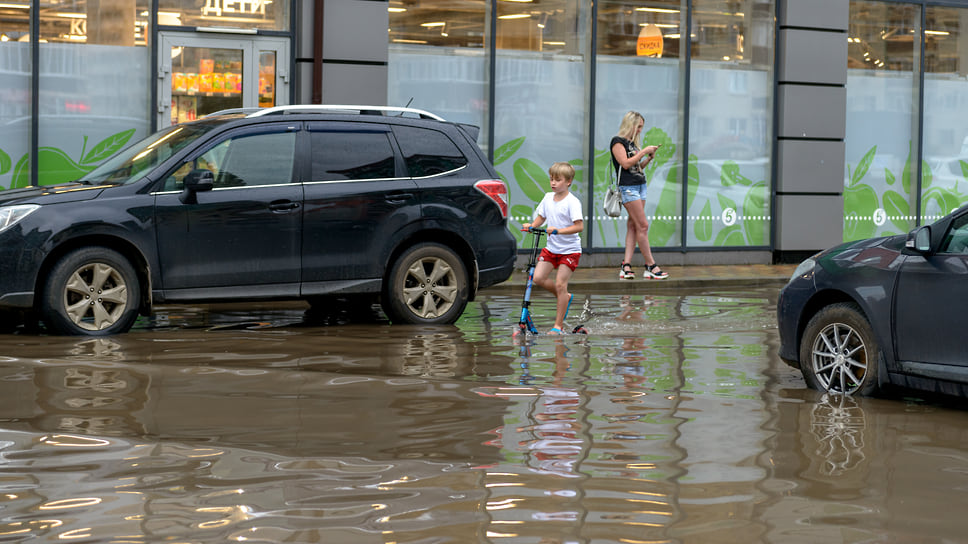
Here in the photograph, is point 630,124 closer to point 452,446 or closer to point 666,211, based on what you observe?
point 666,211

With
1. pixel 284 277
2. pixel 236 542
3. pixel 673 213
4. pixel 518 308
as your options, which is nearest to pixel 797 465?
pixel 236 542

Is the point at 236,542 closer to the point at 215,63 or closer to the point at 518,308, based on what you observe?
the point at 518,308

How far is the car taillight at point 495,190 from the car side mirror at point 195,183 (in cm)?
240

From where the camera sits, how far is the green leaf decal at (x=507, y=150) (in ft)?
57.4

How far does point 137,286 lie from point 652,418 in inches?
191

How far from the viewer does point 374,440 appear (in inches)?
258

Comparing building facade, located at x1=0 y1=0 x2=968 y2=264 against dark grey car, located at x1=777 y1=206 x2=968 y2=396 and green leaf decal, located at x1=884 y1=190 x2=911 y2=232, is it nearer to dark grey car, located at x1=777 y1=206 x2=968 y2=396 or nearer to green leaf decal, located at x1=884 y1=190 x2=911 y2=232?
green leaf decal, located at x1=884 y1=190 x2=911 y2=232

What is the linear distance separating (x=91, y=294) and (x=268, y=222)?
150 cm

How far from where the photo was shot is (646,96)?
60.2ft

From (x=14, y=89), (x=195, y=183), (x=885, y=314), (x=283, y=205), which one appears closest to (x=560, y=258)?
(x=283, y=205)

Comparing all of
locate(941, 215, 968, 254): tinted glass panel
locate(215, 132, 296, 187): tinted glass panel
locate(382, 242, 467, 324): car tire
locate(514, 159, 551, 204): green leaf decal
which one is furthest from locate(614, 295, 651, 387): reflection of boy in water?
locate(514, 159, 551, 204): green leaf decal

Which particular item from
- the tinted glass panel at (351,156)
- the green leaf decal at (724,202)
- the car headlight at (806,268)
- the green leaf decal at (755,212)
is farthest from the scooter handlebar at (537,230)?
the green leaf decal at (755,212)

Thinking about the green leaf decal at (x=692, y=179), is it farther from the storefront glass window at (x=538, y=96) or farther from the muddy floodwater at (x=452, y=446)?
the muddy floodwater at (x=452, y=446)

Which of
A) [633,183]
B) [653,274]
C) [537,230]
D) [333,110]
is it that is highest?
[333,110]
